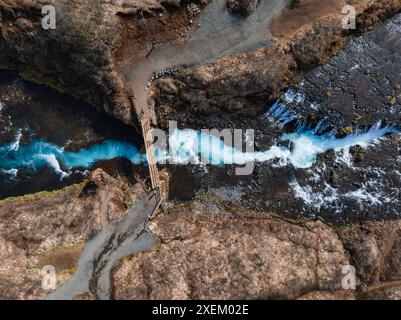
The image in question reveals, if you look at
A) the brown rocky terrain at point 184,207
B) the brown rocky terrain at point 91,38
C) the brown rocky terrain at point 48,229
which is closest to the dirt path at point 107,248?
the brown rocky terrain at point 48,229

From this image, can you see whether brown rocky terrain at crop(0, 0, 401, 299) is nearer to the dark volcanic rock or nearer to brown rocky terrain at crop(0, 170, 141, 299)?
brown rocky terrain at crop(0, 170, 141, 299)

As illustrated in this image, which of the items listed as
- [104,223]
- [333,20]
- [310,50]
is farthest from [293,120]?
[104,223]

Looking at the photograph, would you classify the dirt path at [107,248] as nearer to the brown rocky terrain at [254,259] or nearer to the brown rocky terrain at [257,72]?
the brown rocky terrain at [254,259]

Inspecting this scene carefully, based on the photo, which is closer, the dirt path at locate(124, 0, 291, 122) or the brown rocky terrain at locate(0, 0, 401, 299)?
the brown rocky terrain at locate(0, 0, 401, 299)

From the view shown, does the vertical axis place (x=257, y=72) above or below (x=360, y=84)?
above

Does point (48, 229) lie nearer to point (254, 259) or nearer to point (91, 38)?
point (91, 38)

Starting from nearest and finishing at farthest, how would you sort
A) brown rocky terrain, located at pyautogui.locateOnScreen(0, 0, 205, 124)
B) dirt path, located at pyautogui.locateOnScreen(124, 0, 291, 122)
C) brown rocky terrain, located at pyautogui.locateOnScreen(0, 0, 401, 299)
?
brown rocky terrain, located at pyautogui.locateOnScreen(0, 0, 401, 299) < brown rocky terrain, located at pyautogui.locateOnScreen(0, 0, 205, 124) < dirt path, located at pyautogui.locateOnScreen(124, 0, 291, 122)

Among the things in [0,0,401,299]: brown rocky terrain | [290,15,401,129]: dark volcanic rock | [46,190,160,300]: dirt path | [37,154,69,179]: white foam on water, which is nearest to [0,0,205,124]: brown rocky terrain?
[0,0,401,299]: brown rocky terrain

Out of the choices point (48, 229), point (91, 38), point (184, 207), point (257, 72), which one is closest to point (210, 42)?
point (257, 72)

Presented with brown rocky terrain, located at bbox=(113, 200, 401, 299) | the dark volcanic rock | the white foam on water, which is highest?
the dark volcanic rock
